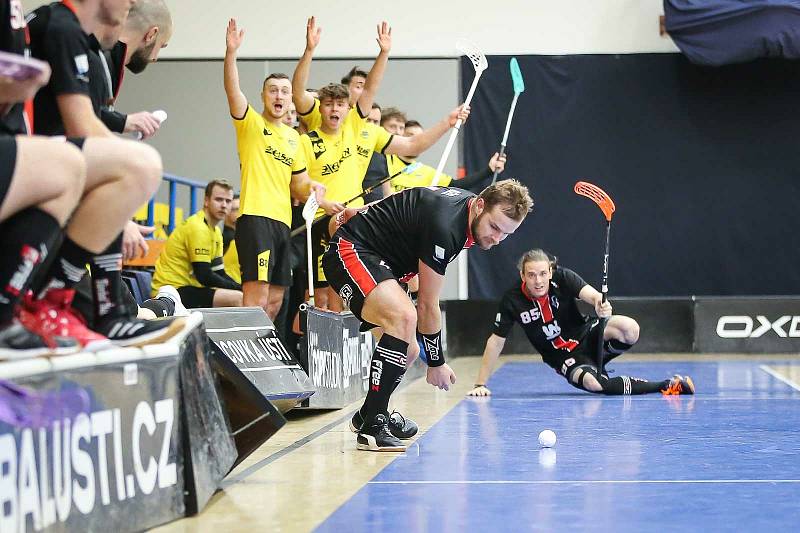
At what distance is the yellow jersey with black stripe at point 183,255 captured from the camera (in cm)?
784

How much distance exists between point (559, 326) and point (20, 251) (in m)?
4.94

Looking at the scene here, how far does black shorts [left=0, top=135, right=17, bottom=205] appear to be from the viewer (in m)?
2.50

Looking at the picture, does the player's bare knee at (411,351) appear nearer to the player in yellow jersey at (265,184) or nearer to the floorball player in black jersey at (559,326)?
the player in yellow jersey at (265,184)

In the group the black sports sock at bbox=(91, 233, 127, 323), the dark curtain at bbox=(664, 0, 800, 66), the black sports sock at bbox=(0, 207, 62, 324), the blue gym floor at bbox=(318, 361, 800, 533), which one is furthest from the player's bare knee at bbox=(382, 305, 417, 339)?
the dark curtain at bbox=(664, 0, 800, 66)

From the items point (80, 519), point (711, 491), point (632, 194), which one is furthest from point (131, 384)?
point (632, 194)

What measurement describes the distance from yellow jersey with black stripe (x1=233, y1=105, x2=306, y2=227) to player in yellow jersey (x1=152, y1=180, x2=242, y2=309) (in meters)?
1.29

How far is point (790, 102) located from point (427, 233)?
906 cm

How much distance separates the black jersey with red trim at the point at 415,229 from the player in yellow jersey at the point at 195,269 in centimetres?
286

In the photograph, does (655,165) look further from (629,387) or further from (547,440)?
(547,440)

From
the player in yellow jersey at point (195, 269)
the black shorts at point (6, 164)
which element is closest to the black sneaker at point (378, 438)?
the black shorts at point (6, 164)

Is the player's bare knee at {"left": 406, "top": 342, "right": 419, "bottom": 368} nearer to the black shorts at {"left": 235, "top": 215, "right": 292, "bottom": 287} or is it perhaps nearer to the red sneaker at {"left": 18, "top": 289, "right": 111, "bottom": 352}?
the black shorts at {"left": 235, "top": 215, "right": 292, "bottom": 287}

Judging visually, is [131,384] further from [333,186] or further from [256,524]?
[333,186]

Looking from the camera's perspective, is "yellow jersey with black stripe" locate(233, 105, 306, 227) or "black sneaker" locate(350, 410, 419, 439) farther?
"yellow jersey with black stripe" locate(233, 105, 306, 227)

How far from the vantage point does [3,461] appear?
2.38 meters
